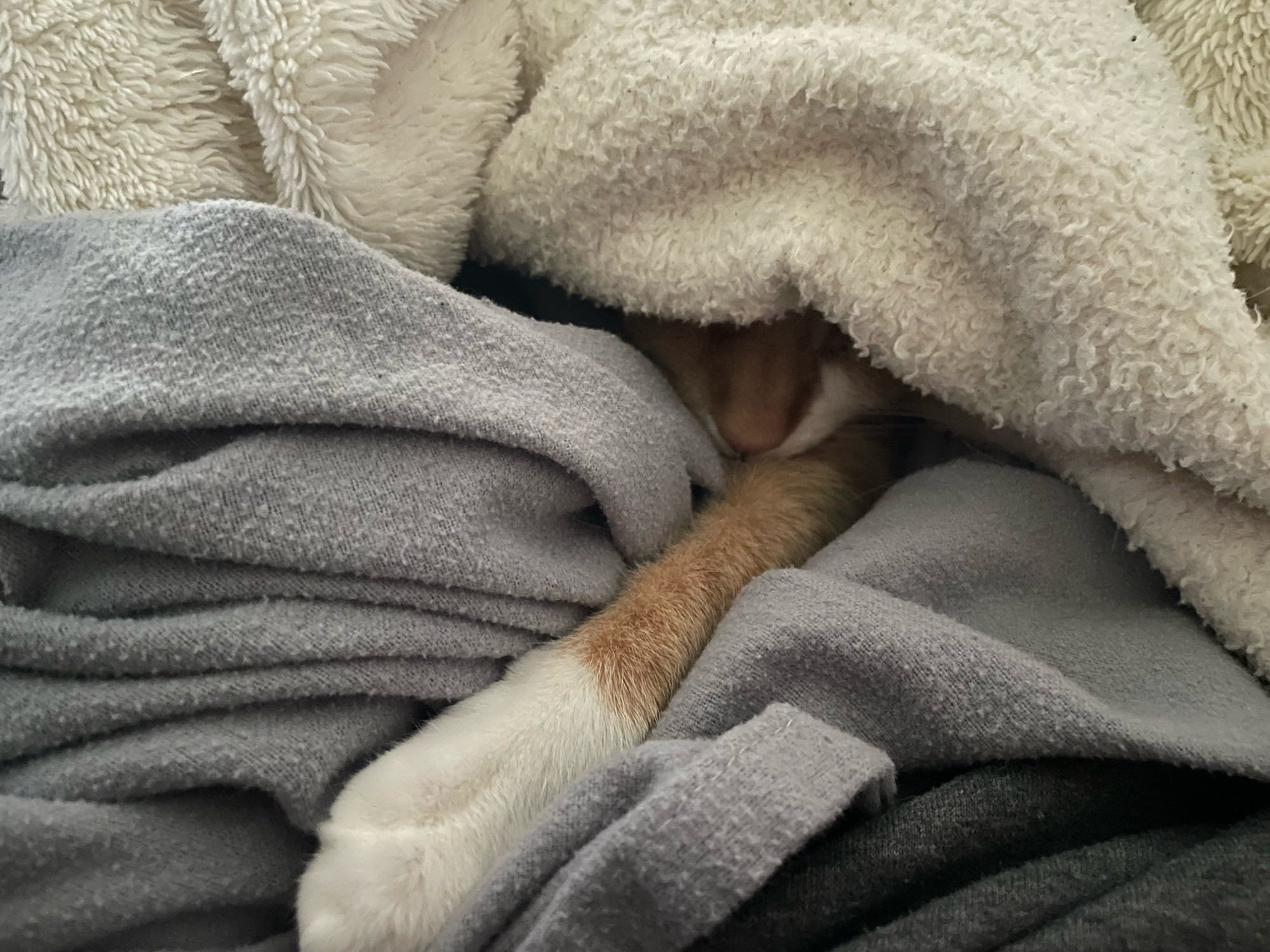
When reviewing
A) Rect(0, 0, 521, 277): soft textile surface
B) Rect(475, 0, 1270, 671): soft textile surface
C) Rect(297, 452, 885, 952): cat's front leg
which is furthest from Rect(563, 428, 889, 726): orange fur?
Rect(0, 0, 521, 277): soft textile surface

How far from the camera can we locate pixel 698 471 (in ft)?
2.18

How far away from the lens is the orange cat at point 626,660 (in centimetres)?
43

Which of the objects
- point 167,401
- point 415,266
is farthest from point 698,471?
point 167,401

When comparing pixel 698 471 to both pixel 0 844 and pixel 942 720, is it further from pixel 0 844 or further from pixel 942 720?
pixel 0 844

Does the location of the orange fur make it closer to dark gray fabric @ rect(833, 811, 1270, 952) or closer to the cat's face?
the cat's face

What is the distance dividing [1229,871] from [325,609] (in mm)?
453

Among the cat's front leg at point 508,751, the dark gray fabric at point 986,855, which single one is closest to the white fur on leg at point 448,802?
the cat's front leg at point 508,751

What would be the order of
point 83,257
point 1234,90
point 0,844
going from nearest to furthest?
point 0,844, point 83,257, point 1234,90

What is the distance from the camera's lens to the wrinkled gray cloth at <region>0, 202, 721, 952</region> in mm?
407

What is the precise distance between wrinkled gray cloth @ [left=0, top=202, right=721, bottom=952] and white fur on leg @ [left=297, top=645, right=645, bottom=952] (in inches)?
0.8

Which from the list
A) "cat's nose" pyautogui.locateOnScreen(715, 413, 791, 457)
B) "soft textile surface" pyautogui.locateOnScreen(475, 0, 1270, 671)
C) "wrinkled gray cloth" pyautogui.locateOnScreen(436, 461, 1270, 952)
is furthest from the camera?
"cat's nose" pyautogui.locateOnScreen(715, 413, 791, 457)

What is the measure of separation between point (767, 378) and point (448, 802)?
496 millimetres

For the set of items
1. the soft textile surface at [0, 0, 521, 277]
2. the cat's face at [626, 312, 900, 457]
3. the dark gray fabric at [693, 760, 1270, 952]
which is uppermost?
the soft textile surface at [0, 0, 521, 277]

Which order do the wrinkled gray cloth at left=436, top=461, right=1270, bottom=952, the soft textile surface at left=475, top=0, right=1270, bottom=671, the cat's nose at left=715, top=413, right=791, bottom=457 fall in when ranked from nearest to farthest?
the wrinkled gray cloth at left=436, top=461, right=1270, bottom=952 < the soft textile surface at left=475, top=0, right=1270, bottom=671 < the cat's nose at left=715, top=413, right=791, bottom=457
